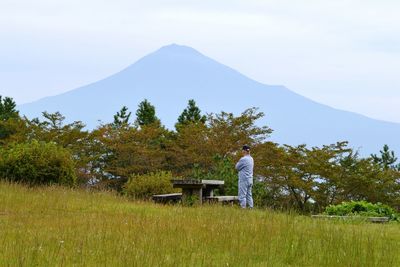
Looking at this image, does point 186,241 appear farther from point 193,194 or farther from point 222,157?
point 222,157

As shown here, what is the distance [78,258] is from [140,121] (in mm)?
37844

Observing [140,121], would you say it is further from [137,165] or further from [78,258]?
[78,258]

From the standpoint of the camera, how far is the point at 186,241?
27.9ft

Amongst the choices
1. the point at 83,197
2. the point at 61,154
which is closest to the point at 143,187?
the point at 61,154

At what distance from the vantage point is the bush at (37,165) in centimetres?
2020

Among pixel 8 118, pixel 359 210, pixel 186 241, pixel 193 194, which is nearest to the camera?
pixel 186 241

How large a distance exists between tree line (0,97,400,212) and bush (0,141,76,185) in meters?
9.64

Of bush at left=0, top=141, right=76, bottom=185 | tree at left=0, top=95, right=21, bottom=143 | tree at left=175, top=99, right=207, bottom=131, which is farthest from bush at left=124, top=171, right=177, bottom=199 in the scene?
tree at left=175, top=99, right=207, bottom=131

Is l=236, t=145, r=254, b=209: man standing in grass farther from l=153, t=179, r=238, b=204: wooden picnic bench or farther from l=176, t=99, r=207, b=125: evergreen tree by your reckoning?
l=176, t=99, r=207, b=125: evergreen tree

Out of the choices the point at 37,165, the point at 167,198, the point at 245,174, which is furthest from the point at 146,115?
the point at 245,174

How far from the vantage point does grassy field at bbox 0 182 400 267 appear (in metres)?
7.17

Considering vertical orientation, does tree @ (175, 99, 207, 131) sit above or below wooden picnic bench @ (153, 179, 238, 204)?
above

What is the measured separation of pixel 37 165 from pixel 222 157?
42.7 feet

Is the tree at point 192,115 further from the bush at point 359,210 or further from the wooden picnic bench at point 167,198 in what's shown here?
the bush at point 359,210
